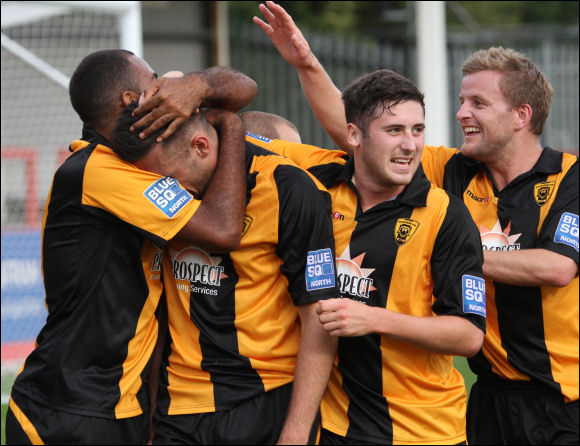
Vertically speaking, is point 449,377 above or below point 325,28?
below

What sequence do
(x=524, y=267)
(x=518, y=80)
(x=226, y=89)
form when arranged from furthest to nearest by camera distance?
1. (x=518, y=80)
2. (x=524, y=267)
3. (x=226, y=89)

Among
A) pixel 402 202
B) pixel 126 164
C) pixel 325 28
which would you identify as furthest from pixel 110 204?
pixel 325 28

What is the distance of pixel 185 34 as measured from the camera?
1501 cm

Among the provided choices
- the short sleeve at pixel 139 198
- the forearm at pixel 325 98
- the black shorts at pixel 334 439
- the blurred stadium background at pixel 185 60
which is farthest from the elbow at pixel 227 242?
the blurred stadium background at pixel 185 60

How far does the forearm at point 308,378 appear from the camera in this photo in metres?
2.88

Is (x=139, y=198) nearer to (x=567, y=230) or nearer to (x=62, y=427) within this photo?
(x=62, y=427)

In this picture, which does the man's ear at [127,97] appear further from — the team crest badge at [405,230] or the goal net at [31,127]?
the goal net at [31,127]

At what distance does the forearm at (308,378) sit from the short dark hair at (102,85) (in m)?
1.16

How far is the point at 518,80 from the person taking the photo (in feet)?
12.8

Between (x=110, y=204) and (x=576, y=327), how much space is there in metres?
2.18

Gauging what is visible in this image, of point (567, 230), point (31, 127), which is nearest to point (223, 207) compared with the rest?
point (567, 230)

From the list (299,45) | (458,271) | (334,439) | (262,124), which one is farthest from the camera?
(262,124)

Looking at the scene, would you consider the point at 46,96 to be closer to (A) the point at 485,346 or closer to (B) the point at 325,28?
(A) the point at 485,346

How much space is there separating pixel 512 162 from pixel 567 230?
1.33 feet
